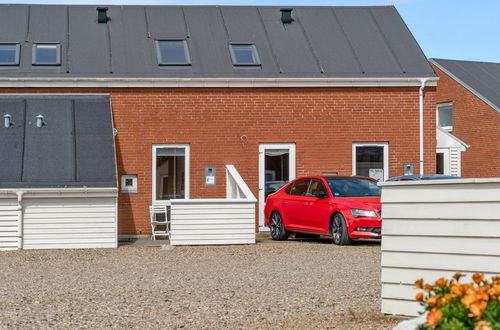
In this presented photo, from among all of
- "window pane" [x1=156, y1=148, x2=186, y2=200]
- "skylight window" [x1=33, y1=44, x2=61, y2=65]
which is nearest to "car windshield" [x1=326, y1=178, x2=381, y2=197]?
"window pane" [x1=156, y1=148, x2=186, y2=200]

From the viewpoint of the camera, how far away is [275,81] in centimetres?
2314

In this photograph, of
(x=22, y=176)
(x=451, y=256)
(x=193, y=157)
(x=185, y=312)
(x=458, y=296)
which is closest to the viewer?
(x=458, y=296)

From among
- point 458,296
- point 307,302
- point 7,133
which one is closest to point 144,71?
point 7,133

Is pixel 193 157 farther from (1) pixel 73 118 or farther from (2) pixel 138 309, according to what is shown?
(2) pixel 138 309

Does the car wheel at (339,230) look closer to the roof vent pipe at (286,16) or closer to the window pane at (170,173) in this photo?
the window pane at (170,173)

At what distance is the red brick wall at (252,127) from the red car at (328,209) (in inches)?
110

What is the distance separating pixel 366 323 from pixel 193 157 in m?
15.3

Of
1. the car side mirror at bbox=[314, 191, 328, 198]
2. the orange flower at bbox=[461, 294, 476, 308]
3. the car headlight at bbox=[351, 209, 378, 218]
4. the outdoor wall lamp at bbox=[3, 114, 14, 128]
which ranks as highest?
the outdoor wall lamp at bbox=[3, 114, 14, 128]

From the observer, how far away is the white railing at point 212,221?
1872 centimetres

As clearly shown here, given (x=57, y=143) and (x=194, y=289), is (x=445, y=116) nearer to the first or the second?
(x=57, y=143)

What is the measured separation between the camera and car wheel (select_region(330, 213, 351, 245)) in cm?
1794

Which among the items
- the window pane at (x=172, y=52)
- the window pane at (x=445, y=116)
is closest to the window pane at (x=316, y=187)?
the window pane at (x=172, y=52)

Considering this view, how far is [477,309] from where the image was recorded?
173 inches

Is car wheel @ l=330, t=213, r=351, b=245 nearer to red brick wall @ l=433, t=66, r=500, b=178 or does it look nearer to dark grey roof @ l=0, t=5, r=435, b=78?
dark grey roof @ l=0, t=5, r=435, b=78
